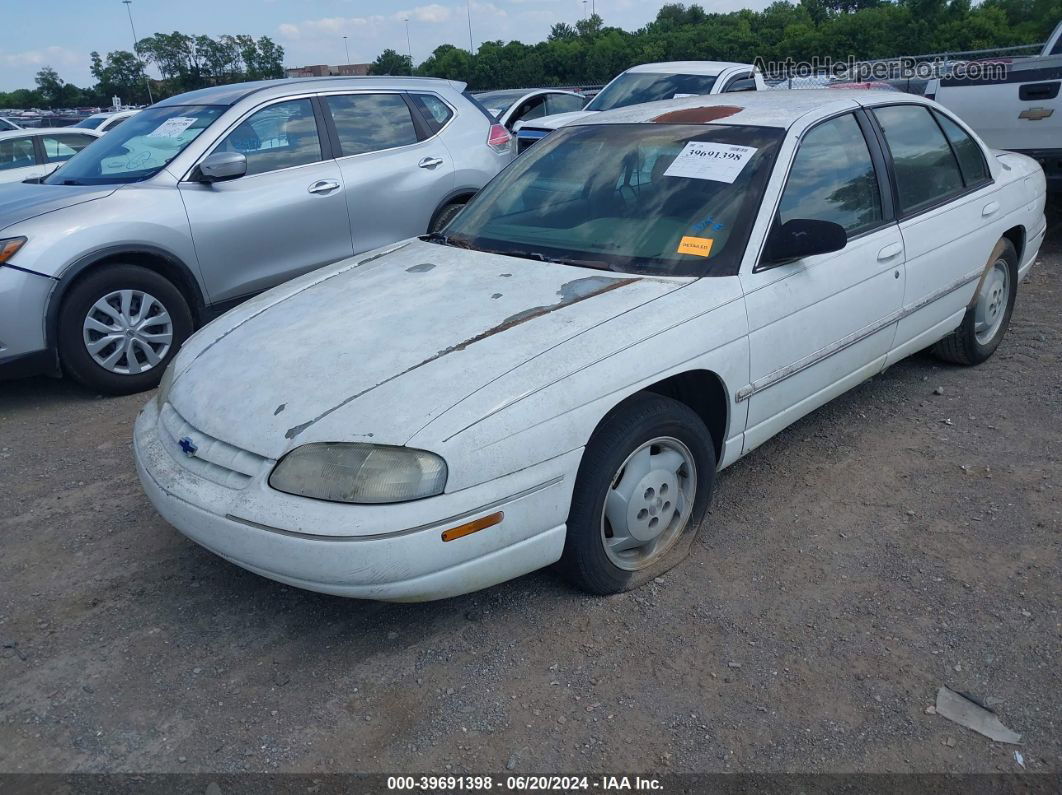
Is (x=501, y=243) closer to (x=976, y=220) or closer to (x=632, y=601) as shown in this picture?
(x=632, y=601)

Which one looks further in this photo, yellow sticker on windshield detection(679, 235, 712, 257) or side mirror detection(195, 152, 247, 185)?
side mirror detection(195, 152, 247, 185)

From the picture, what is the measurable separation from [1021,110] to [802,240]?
566cm

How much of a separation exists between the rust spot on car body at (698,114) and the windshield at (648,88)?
6588 mm

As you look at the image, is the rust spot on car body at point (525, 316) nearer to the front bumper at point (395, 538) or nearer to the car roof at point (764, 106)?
the front bumper at point (395, 538)

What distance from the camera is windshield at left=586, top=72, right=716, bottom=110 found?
10.5 metres

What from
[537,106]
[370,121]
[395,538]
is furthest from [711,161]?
[537,106]

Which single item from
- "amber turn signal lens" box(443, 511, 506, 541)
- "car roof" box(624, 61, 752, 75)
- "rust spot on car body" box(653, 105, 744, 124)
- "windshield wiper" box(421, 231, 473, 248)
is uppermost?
"car roof" box(624, 61, 752, 75)

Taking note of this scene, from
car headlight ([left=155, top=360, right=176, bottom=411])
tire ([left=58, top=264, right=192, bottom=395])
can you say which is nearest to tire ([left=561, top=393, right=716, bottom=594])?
car headlight ([left=155, top=360, right=176, bottom=411])

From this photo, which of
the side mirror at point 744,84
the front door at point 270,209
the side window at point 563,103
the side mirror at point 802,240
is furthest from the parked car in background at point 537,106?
the side mirror at point 802,240

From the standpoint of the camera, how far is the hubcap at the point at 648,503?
306cm

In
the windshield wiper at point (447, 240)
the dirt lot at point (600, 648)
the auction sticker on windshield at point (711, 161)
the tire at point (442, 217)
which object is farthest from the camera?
the tire at point (442, 217)

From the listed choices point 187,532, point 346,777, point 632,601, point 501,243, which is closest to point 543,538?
point 632,601

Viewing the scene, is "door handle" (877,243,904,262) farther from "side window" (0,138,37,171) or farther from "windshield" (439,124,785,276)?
"side window" (0,138,37,171)

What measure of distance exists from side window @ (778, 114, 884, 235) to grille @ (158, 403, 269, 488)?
220 cm
